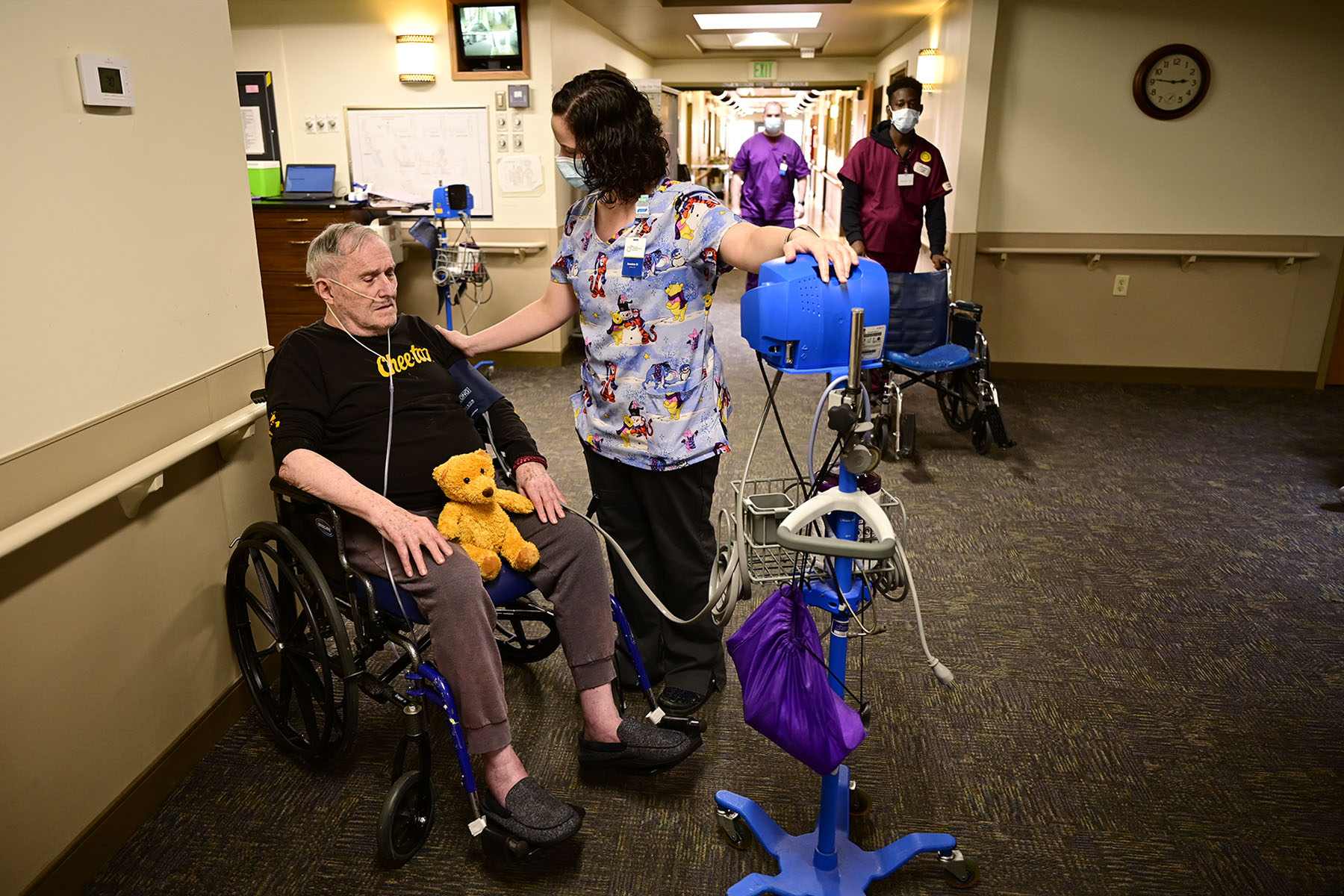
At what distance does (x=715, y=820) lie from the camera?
1.84m

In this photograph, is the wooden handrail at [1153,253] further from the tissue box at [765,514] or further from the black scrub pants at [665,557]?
the tissue box at [765,514]

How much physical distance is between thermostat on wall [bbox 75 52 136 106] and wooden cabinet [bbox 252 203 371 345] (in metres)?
3.10

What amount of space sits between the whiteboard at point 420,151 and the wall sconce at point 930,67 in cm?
269

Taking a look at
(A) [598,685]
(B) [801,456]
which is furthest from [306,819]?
(B) [801,456]

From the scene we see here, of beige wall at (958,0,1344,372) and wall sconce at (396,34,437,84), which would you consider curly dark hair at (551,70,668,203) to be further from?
beige wall at (958,0,1344,372)

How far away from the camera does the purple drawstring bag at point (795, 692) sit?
1.44 m

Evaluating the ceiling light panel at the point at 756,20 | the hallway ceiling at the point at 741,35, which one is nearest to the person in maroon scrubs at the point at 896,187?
the hallway ceiling at the point at 741,35

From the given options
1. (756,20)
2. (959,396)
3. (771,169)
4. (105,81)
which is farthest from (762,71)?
(105,81)

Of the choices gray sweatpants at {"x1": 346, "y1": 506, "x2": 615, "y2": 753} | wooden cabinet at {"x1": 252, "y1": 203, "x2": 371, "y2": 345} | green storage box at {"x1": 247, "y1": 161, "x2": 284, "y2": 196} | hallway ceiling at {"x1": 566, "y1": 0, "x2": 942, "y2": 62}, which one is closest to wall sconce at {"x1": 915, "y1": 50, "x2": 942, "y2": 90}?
hallway ceiling at {"x1": 566, "y1": 0, "x2": 942, "y2": 62}

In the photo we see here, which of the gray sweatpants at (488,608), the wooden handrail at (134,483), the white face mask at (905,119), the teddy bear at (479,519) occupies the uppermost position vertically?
the white face mask at (905,119)

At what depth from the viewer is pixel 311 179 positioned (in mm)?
5137

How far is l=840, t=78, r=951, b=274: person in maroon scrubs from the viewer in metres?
4.34

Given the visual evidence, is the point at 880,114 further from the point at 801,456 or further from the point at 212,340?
the point at 212,340

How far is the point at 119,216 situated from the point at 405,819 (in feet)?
4.16
